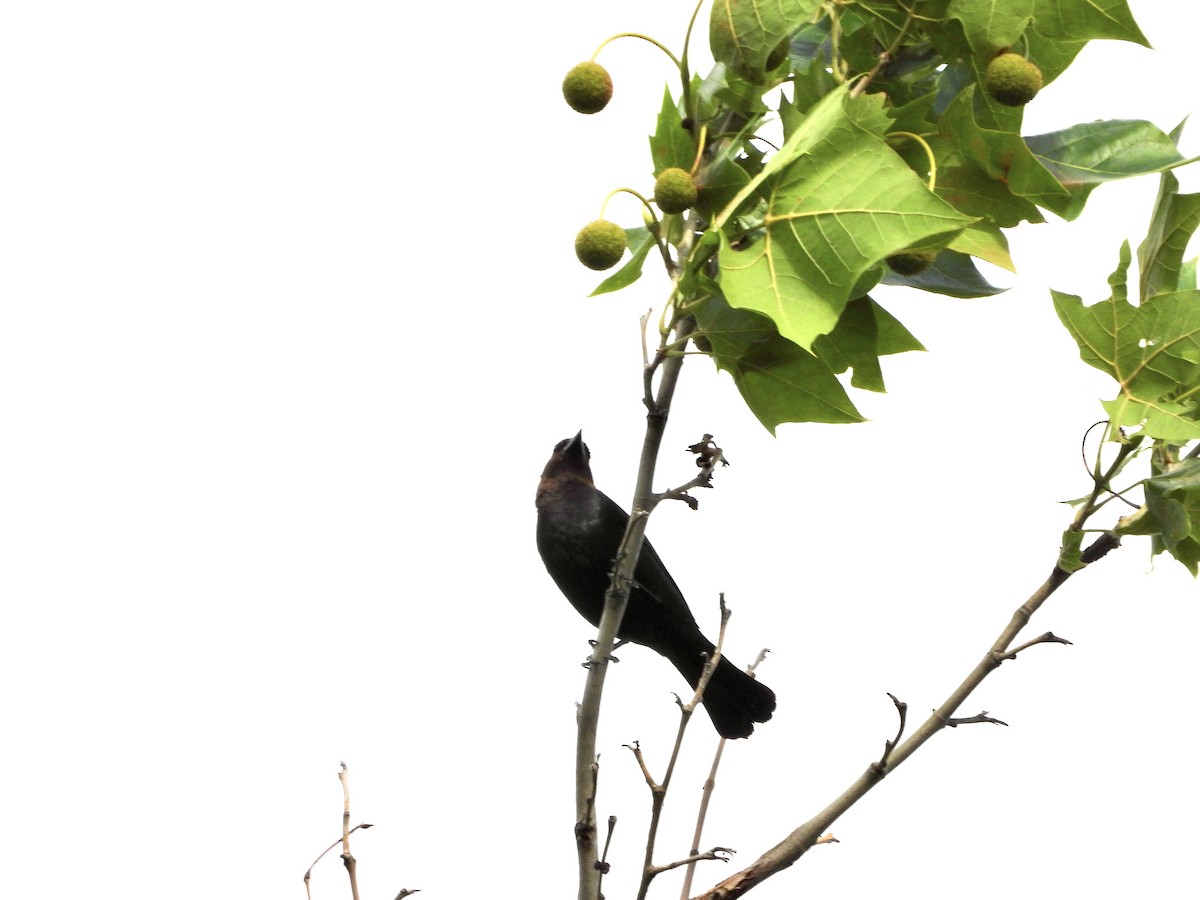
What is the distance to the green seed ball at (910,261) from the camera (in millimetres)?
2277

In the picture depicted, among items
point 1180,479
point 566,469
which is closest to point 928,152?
point 1180,479

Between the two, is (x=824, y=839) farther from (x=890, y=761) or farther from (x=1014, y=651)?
(x=1014, y=651)

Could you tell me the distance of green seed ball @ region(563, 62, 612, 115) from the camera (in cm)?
242

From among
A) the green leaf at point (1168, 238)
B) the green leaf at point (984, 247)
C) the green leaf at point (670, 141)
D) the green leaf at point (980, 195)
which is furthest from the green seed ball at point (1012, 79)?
the green leaf at point (670, 141)

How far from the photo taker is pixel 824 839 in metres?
2.20

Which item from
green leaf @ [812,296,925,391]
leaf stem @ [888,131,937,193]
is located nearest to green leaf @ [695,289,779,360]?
green leaf @ [812,296,925,391]

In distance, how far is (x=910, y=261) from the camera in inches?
90.6

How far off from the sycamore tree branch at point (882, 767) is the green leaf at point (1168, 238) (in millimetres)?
702

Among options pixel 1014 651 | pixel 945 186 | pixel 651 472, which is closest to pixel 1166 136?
pixel 945 186

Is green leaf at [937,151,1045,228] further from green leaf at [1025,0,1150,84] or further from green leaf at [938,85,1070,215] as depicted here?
green leaf at [1025,0,1150,84]

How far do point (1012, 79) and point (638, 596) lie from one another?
260 centimetres

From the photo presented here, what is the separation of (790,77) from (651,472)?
89cm

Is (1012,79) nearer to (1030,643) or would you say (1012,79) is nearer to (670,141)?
(670,141)

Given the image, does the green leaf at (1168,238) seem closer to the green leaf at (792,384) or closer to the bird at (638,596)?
the green leaf at (792,384)
